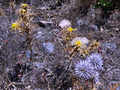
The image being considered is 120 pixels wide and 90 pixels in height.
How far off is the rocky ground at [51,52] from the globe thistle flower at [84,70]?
0.20ft

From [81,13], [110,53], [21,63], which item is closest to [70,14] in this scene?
[81,13]

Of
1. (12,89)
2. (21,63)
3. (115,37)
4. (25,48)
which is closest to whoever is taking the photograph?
(12,89)

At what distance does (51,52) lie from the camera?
2721 millimetres

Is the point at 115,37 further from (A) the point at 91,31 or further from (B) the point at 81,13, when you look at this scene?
(B) the point at 81,13

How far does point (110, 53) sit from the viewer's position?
9.23 ft

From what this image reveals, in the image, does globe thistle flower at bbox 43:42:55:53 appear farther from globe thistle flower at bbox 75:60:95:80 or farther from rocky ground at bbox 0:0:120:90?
globe thistle flower at bbox 75:60:95:80

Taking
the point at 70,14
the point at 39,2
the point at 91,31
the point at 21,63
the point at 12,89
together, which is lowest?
the point at 12,89

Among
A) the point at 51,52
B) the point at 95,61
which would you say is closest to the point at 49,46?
the point at 51,52

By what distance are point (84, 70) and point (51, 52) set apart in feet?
2.14

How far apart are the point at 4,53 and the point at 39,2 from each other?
1.47m

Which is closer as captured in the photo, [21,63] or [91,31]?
[21,63]

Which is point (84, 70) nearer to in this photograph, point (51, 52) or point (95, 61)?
point (95, 61)

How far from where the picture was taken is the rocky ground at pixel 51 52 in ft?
7.66

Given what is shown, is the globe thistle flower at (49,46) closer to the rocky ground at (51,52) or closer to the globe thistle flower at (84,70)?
the rocky ground at (51,52)
